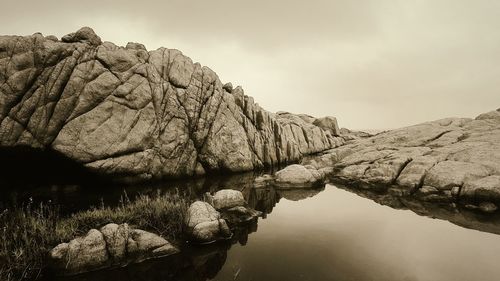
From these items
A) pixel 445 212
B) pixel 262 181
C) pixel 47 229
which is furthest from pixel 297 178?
pixel 47 229

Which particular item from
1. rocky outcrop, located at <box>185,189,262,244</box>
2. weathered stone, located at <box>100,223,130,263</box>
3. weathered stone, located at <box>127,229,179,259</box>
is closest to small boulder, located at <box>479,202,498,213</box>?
rocky outcrop, located at <box>185,189,262,244</box>

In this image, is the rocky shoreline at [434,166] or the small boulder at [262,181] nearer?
the rocky shoreline at [434,166]

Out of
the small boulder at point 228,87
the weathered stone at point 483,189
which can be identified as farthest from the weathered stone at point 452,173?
the small boulder at point 228,87

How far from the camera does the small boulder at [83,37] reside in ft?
86.3

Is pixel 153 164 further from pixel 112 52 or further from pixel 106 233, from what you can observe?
pixel 106 233

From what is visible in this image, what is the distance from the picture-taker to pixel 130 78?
27.2 m

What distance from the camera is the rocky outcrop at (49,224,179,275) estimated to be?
1070 centimetres

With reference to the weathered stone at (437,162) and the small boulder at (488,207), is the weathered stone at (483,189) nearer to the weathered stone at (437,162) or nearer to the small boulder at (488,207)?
the weathered stone at (437,162)

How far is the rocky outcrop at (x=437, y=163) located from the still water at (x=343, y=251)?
2463mm

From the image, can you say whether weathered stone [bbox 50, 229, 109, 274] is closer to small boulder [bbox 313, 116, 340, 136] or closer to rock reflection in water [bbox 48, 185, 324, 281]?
rock reflection in water [bbox 48, 185, 324, 281]

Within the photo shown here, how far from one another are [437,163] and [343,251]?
15.4 metres

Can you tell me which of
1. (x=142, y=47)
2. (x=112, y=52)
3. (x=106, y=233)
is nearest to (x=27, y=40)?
(x=112, y=52)

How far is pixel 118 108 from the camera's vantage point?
84.5ft

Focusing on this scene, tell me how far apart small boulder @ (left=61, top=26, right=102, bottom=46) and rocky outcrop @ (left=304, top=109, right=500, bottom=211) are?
2768 centimetres
